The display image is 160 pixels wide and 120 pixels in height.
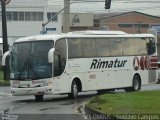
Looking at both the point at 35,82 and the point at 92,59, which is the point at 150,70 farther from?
the point at 35,82

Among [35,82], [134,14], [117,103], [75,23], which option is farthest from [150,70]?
[134,14]

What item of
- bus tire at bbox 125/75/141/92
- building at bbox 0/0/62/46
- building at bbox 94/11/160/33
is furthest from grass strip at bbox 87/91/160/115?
building at bbox 94/11/160/33

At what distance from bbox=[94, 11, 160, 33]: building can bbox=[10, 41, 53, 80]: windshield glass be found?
4187 inches

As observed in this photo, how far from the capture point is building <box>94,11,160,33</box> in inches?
5315

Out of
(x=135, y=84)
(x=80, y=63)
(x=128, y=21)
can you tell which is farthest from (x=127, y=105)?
(x=128, y=21)

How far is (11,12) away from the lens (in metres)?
111

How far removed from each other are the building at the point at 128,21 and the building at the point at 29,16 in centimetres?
2424

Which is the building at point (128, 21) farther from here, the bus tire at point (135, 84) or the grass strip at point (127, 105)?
the grass strip at point (127, 105)

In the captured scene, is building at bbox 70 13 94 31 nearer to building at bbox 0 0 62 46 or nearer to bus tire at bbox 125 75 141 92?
building at bbox 0 0 62 46

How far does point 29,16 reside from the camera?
110875 mm

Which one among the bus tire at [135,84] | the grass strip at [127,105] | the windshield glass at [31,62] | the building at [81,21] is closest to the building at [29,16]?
the building at [81,21]

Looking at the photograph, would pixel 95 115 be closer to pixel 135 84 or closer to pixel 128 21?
A: pixel 135 84

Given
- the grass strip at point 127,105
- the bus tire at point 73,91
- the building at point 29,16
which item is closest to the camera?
the grass strip at point 127,105

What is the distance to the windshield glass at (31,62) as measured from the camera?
2616cm
